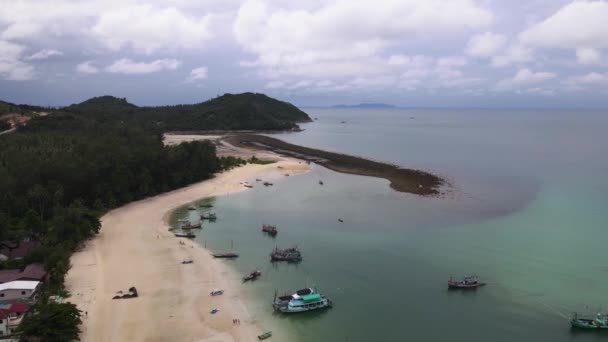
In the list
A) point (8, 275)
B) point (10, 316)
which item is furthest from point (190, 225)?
point (10, 316)

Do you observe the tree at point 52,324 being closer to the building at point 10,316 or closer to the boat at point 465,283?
the building at point 10,316

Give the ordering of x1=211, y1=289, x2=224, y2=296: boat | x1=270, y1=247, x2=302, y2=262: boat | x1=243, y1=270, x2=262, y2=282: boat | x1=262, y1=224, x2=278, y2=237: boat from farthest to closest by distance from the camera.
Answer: x1=262, y1=224, x2=278, y2=237: boat → x1=270, y1=247, x2=302, y2=262: boat → x1=243, y1=270, x2=262, y2=282: boat → x1=211, y1=289, x2=224, y2=296: boat

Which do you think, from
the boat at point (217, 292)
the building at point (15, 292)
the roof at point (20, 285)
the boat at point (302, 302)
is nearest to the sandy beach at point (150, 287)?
the boat at point (217, 292)

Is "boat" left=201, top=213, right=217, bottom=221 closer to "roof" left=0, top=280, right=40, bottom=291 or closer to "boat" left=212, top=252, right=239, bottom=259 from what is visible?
"boat" left=212, top=252, right=239, bottom=259

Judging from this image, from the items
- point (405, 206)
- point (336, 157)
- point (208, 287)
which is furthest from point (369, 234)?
point (336, 157)

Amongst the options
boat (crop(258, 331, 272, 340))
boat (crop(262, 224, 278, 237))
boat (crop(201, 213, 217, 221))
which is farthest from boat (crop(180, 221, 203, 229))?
boat (crop(258, 331, 272, 340))

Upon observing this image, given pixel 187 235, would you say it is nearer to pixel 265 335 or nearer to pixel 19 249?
pixel 19 249

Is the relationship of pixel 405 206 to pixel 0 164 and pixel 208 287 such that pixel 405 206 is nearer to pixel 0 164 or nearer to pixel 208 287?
pixel 208 287

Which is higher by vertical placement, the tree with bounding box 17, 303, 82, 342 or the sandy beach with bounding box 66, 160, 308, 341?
the tree with bounding box 17, 303, 82, 342
